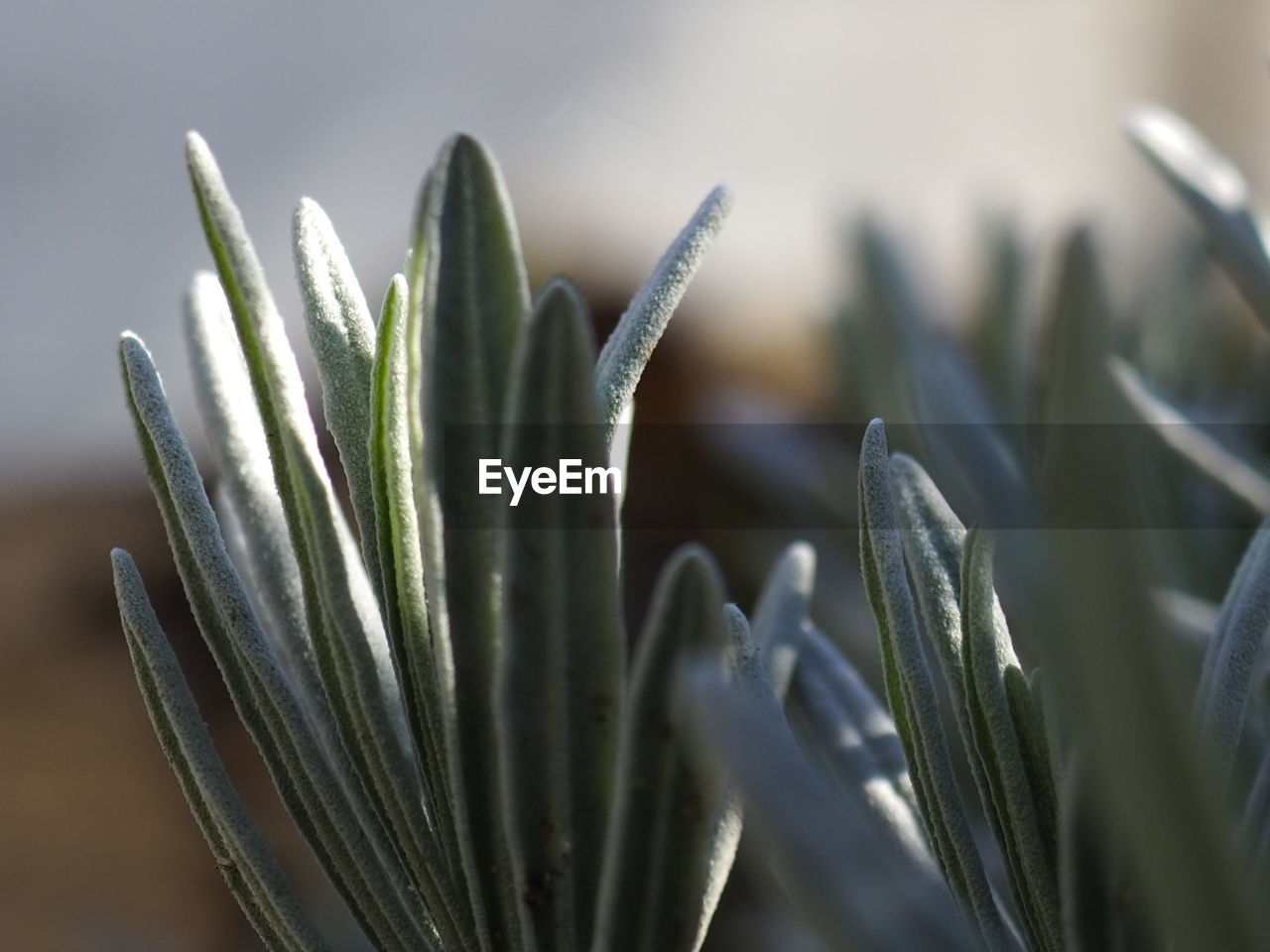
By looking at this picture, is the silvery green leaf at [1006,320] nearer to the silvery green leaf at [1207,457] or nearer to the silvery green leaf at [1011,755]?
the silvery green leaf at [1207,457]

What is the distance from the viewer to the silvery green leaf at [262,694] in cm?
27

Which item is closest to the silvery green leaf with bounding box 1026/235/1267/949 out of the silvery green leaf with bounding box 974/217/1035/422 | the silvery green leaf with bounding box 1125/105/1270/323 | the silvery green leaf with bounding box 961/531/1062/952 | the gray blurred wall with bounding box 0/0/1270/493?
the silvery green leaf with bounding box 961/531/1062/952

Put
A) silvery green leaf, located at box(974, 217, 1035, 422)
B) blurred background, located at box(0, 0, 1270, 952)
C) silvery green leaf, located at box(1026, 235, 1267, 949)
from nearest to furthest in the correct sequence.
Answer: silvery green leaf, located at box(1026, 235, 1267, 949)
silvery green leaf, located at box(974, 217, 1035, 422)
blurred background, located at box(0, 0, 1270, 952)

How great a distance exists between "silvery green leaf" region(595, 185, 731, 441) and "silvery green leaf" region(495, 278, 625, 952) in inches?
2.2

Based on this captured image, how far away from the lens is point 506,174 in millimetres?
2229

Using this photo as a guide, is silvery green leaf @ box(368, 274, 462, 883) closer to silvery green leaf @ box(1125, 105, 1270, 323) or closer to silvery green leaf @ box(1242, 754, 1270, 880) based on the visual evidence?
silvery green leaf @ box(1242, 754, 1270, 880)

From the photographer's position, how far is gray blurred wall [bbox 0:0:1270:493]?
2.34 metres

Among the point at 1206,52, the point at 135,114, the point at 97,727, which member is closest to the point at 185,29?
the point at 135,114

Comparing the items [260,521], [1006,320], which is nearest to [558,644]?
[260,521]

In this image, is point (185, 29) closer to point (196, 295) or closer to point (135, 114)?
point (135, 114)

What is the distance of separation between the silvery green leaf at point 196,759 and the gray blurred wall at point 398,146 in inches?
60.2

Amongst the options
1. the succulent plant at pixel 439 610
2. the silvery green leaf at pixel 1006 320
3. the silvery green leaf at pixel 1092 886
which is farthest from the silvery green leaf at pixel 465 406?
the silvery green leaf at pixel 1006 320

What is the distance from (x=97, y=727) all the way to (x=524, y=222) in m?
1.00

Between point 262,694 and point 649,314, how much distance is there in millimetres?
120
